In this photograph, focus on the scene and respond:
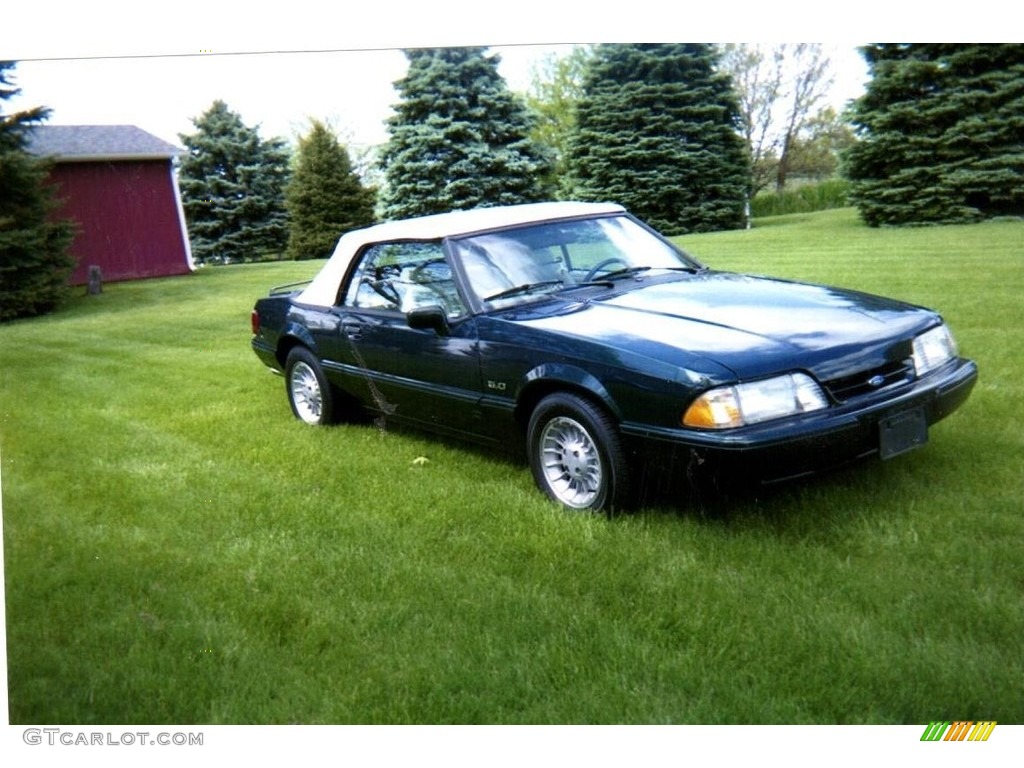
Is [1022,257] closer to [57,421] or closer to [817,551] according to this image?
[817,551]

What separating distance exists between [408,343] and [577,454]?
104 centimetres

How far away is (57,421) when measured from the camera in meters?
3.66

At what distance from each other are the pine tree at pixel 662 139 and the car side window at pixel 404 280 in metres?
0.73

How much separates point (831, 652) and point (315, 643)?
4.83ft

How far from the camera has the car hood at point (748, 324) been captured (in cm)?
298

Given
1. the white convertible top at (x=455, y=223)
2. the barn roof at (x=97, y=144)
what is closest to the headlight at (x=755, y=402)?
the white convertible top at (x=455, y=223)

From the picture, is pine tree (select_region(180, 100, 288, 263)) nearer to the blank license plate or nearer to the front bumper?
the front bumper

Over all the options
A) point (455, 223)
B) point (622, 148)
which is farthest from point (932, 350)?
point (455, 223)

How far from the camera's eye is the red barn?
3598mm

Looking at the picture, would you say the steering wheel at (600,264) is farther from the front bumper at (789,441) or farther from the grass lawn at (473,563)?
the front bumper at (789,441)

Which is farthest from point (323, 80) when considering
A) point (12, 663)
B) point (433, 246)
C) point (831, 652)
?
point (831, 652)

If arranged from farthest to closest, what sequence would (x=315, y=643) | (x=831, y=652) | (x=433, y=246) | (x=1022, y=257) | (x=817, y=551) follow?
(x=433, y=246), (x=1022, y=257), (x=817, y=551), (x=315, y=643), (x=831, y=652)

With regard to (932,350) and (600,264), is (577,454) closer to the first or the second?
(600,264)

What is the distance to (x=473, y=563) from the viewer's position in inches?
121
